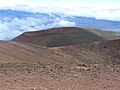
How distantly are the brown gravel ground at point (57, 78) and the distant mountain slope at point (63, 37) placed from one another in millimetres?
58746

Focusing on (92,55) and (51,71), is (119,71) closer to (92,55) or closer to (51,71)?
(51,71)

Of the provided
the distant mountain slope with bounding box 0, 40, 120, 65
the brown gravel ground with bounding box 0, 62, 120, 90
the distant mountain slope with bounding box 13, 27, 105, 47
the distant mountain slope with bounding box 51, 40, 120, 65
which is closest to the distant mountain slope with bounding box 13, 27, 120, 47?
the distant mountain slope with bounding box 13, 27, 105, 47

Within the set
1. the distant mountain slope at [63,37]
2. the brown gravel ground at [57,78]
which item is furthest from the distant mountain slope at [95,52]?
the distant mountain slope at [63,37]

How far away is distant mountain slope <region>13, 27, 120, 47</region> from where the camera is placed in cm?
7678

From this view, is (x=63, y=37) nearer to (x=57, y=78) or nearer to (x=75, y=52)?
(x=75, y=52)

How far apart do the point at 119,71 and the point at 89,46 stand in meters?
29.1

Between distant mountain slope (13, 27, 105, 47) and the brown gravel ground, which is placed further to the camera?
distant mountain slope (13, 27, 105, 47)

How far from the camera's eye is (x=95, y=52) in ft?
136

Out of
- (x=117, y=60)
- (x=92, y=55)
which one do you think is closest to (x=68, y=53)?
(x=92, y=55)

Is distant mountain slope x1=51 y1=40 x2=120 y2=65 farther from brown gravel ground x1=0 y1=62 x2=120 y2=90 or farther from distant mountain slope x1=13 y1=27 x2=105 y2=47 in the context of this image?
distant mountain slope x1=13 y1=27 x2=105 y2=47

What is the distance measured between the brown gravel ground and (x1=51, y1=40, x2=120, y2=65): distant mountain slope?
21012 millimetres

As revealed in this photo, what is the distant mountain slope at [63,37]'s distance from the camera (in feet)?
252

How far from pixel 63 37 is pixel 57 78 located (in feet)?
219

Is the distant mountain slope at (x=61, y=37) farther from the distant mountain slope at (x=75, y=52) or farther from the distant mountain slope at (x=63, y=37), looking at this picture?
the distant mountain slope at (x=75, y=52)
